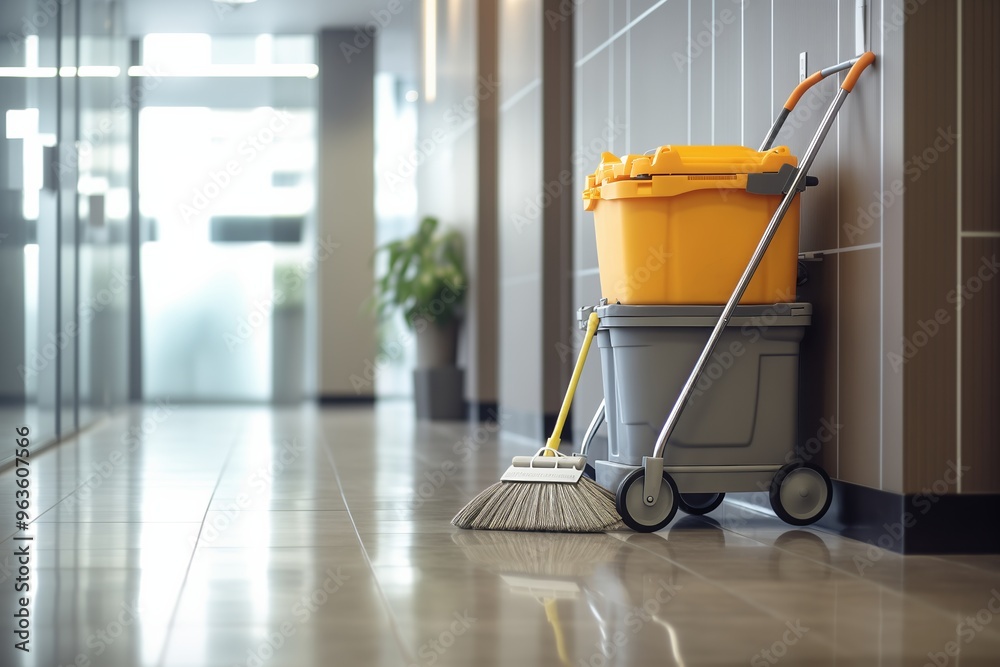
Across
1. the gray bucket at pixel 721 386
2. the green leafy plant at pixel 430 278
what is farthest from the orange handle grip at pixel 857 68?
the green leafy plant at pixel 430 278

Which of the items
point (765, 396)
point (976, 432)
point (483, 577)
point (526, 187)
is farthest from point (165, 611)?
point (526, 187)

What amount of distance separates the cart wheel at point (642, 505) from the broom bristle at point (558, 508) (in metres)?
0.03

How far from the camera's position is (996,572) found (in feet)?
7.38

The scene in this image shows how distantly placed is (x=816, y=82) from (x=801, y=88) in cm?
5

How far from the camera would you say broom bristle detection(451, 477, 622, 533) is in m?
2.64

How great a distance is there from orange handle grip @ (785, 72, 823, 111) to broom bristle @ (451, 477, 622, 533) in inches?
41.0

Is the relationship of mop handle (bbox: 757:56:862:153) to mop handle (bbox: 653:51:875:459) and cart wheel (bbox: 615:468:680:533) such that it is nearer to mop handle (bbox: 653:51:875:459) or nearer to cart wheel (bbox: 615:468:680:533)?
mop handle (bbox: 653:51:875:459)

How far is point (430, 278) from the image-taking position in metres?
7.22

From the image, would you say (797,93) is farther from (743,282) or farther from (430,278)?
(430,278)

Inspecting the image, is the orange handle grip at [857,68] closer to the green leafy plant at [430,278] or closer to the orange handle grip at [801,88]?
the orange handle grip at [801,88]

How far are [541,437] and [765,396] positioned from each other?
2.69 metres

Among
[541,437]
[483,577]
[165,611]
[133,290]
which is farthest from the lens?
[133,290]

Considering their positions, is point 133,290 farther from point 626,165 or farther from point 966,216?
point 966,216

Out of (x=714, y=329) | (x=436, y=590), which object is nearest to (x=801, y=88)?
(x=714, y=329)
